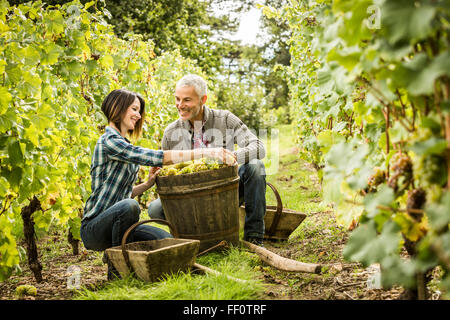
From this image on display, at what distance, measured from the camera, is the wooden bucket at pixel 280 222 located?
375 centimetres

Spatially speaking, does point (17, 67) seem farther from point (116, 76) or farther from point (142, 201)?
point (142, 201)

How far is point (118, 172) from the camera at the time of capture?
9.68ft

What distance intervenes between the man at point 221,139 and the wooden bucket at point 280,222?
0.24 m

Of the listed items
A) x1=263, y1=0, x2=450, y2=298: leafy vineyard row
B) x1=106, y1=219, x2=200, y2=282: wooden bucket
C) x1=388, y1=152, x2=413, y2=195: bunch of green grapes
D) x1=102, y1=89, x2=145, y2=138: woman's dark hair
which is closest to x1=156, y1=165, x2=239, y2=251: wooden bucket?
x1=106, y1=219, x2=200, y2=282: wooden bucket

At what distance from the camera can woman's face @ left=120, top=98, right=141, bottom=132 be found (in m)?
3.07

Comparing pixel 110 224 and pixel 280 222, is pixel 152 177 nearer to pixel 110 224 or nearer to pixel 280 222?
pixel 110 224

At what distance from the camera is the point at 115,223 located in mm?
2781

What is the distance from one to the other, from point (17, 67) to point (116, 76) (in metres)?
2.54

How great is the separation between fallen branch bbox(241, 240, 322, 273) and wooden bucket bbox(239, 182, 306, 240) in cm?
55

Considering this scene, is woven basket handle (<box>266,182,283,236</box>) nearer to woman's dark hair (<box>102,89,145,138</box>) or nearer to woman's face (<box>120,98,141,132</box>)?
woman's face (<box>120,98,141,132</box>)

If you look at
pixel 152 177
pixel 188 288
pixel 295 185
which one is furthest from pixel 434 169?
pixel 295 185

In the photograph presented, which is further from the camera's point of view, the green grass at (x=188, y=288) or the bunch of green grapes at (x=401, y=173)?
Answer: the green grass at (x=188, y=288)

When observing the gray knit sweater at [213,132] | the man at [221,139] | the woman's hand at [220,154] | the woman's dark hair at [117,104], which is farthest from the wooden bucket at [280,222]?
the woman's dark hair at [117,104]

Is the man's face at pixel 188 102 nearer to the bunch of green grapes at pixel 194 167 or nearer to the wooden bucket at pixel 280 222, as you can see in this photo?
the bunch of green grapes at pixel 194 167
